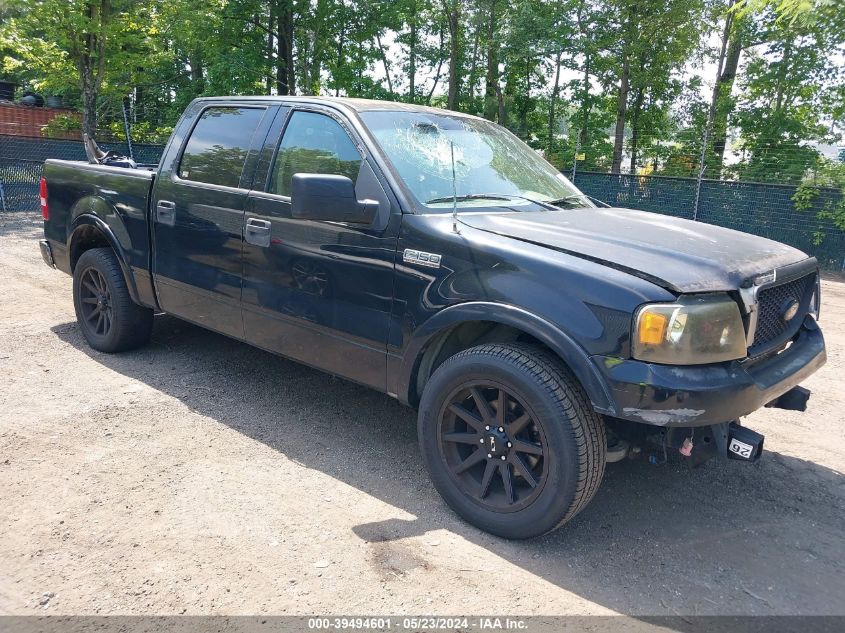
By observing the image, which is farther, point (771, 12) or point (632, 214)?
point (771, 12)

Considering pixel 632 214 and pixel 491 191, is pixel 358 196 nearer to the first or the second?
pixel 491 191

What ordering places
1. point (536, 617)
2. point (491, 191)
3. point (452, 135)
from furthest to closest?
point (452, 135), point (491, 191), point (536, 617)

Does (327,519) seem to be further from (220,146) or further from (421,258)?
(220,146)

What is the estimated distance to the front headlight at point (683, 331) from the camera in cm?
271

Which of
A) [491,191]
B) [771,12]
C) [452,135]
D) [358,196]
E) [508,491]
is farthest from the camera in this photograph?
[771,12]

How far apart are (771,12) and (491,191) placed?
58.1 ft

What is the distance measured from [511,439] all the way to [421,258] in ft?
3.09

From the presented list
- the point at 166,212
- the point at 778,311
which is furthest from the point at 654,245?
the point at 166,212

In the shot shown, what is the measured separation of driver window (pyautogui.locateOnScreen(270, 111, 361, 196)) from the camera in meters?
3.82

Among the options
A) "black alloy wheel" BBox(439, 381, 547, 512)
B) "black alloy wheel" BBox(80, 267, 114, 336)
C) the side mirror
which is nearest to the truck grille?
"black alloy wheel" BBox(439, 381, 547, 512)

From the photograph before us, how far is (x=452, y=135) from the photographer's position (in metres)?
4.13

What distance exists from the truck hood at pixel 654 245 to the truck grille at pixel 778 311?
121 mm

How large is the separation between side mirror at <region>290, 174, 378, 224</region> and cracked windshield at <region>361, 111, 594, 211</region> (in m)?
0.32

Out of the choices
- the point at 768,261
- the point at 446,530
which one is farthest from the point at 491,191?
the point at 446,530
